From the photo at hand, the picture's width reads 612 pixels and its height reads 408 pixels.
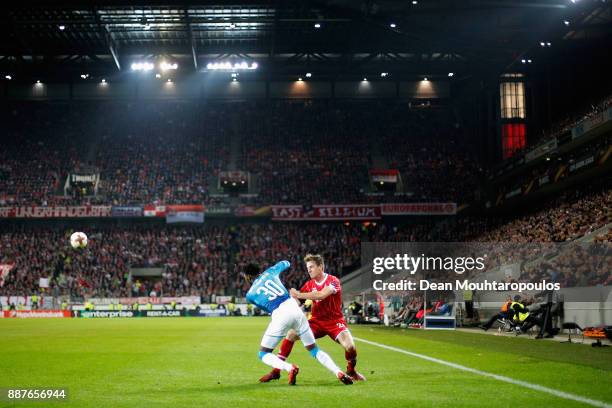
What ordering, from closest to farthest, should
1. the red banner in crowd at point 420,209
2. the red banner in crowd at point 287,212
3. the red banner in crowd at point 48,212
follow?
1. the red banner in crowd at point 48,212
2. the red banner in crowd at point 420,209
3. the red banner in crowd at point 287,212

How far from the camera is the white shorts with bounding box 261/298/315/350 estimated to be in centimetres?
1025

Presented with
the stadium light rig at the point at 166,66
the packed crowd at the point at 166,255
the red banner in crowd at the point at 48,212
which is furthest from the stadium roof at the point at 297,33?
the packed crowd at the point at 166,255

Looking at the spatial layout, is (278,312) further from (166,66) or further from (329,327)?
(166,66)

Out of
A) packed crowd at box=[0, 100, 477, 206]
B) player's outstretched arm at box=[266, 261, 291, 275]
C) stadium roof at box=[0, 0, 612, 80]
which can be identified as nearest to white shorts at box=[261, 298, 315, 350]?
player's outstretched arm at box=[266, 261, 291, 275]

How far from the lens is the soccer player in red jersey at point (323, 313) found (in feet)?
35.7

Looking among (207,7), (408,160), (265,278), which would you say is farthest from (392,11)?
(265,278)

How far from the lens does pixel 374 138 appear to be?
2603 inches

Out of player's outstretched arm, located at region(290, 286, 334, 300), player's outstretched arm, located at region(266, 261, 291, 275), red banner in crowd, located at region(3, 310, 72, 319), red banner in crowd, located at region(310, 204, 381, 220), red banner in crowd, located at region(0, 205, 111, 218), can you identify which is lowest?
red banner in crowd, located at region(3, 310, 72, 319)

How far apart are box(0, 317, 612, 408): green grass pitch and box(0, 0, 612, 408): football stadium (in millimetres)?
632

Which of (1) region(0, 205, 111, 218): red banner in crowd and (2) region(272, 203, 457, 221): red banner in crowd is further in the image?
(2) region(272, 203, 457, 221): red banner in crowd

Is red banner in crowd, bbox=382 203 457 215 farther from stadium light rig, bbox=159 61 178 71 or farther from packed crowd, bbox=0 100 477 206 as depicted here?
stadium light rig, bbox=159 61 178 71

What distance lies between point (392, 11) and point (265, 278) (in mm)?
40008

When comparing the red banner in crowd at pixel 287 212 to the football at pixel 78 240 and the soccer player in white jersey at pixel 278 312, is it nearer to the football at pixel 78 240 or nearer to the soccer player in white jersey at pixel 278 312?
the football at pixel 78 240

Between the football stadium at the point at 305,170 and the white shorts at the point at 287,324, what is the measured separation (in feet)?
24.9
